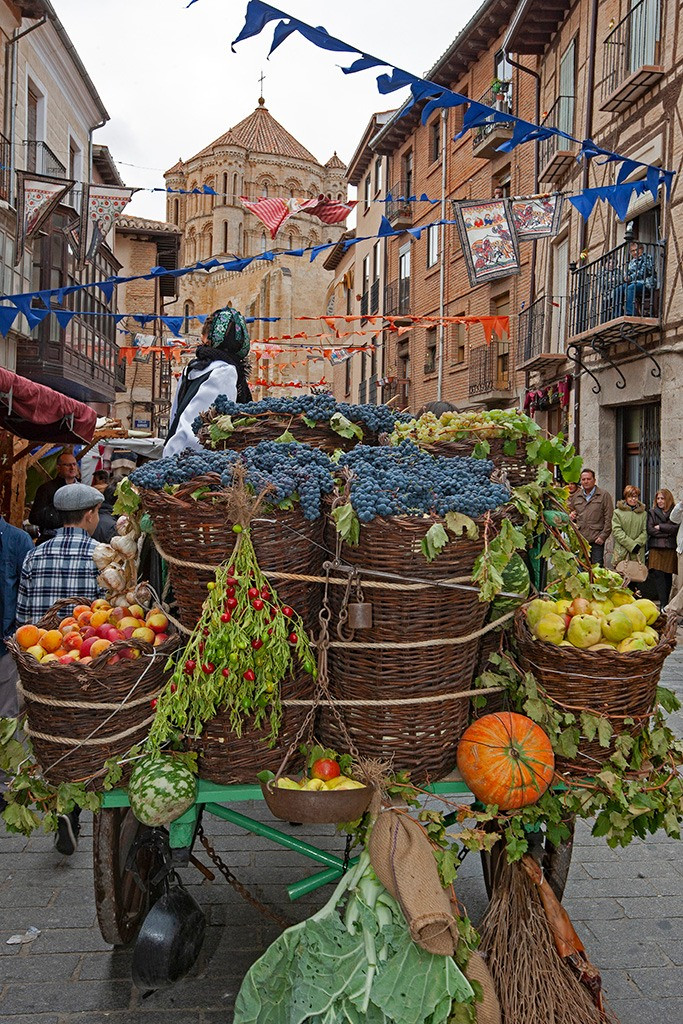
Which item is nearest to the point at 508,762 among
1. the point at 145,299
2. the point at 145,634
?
the point at 145,634

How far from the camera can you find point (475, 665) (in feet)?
10.3

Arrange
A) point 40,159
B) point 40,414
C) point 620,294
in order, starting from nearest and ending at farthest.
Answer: point 40,414
point 620,294
point 40,159

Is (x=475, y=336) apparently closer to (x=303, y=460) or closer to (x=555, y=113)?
(x=555, y=113)

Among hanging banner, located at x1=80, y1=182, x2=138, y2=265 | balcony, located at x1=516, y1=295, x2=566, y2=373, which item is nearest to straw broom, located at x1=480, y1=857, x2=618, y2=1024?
hanging banner, located at x1=80, y1=182, x2=138, y2=265

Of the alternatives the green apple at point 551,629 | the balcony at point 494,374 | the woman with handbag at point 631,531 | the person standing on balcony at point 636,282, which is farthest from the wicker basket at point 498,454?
the balcony at point 494,374

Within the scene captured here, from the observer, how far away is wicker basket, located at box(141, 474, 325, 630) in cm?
280

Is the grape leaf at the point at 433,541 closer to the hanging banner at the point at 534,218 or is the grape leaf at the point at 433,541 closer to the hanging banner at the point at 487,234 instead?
the hanging banner at the point at 487,234

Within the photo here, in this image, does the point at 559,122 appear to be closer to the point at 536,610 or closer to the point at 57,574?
the point at 57,574

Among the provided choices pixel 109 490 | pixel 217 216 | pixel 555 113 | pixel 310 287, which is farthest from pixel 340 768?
pixel 217 216

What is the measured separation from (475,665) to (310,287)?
54.3 m

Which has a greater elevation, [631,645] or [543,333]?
[543,333]

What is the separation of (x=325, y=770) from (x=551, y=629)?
0.85 m

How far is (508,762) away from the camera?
9.10ft

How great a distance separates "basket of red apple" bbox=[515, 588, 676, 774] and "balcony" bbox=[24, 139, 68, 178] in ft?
55.3
